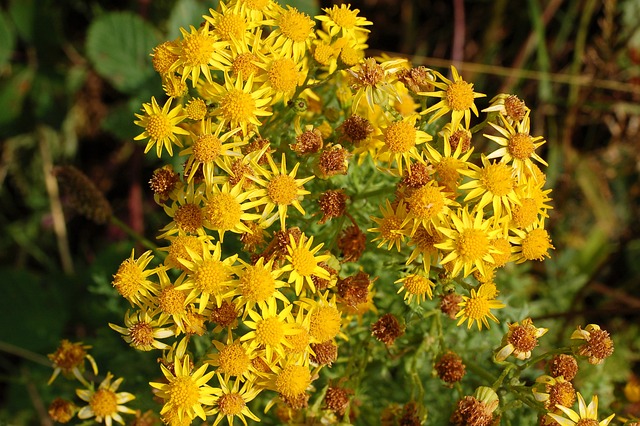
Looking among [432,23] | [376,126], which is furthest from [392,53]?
[376,126]

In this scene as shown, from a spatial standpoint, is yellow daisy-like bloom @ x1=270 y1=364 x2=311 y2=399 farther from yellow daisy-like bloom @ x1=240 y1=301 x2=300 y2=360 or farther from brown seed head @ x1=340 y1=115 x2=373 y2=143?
brown seed head @ x1=340 y1=115 x2=373 y2=143

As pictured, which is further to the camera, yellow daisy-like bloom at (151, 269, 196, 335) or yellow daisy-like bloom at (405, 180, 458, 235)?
yellow daisy-like bloom at (151, 269, 196, 335)

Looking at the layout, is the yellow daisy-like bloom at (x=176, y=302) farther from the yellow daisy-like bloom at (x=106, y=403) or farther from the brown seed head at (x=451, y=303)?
the brown seed head at (x=451, y=303)

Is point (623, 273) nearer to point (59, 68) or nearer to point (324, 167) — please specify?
point (324, 167)

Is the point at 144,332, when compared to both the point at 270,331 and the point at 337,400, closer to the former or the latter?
the point at 270,331

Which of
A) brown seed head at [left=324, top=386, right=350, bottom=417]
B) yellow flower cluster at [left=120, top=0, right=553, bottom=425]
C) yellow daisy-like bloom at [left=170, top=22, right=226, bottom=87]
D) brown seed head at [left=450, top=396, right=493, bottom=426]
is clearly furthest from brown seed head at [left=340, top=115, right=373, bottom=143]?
brown seed head at [left=450, top=396, right=493, bottom=426]

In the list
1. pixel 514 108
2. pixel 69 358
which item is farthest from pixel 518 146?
pixel 69 358
